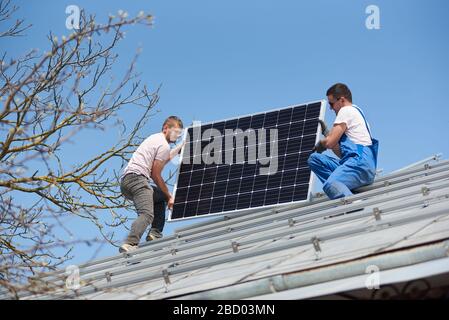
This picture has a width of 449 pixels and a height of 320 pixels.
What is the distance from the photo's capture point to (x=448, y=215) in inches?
222

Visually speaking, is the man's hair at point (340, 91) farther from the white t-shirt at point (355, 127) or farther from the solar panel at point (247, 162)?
the solar panel at point (247, 162)

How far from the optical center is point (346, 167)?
885cm

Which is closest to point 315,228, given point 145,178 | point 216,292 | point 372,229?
point 372,229

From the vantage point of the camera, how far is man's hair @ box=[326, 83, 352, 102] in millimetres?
9391

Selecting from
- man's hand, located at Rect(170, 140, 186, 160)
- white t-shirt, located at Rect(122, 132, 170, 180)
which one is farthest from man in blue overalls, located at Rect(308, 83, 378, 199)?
man's hand, located at Rect(170, 140, 186, 160)

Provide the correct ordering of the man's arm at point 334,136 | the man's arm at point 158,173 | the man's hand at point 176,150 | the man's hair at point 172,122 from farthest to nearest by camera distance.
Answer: the man's hand at point 176,150, the man's hair at point 172,122, the man's arm at point 158,173, the man's arm at point 334,136

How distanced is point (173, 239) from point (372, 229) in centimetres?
389

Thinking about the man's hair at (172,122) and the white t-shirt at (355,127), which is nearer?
the white t-shirt at (355,127)

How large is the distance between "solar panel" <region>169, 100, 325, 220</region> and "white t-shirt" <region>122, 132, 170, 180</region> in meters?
0.70

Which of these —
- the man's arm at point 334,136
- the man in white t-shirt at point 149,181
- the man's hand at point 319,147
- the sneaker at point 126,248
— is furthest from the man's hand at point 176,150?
the man's arm at point 334,136

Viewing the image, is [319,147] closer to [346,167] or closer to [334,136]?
[334,136]

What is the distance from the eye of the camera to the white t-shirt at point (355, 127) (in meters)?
9.05

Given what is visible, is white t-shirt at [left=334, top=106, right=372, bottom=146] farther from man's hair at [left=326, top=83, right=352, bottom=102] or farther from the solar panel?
the solar panel
